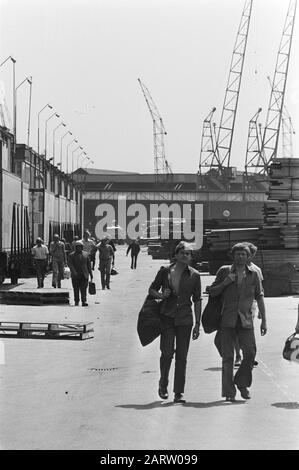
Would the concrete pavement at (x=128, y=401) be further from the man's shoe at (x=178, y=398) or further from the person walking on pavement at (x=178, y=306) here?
the person walking on pavement at (x=178, y=306)

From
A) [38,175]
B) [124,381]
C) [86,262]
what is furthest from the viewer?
[38,175]

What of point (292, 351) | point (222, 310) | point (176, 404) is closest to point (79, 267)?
point (222, 310)

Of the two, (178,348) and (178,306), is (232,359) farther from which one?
(178,306)

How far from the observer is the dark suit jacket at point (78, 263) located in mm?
23875

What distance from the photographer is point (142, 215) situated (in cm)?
13638

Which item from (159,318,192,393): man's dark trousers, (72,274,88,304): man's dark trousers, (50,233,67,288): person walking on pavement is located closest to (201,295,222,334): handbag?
(159,318,192,393): man's dark trousers

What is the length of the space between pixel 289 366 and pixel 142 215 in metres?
123

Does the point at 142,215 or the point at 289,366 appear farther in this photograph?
the point at 142,215

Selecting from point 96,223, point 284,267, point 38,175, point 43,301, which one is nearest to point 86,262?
point 43,301

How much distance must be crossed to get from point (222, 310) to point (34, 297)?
1408 centimetres

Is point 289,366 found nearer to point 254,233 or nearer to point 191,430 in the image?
point 191,430

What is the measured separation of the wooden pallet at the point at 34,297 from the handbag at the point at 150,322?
45.5ft

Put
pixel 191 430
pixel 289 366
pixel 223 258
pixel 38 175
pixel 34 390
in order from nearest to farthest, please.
Result: 1. pixel 191 430
2. pixel 34 390
3. pixel 289 366
4. pixel 223 258
5. pixel 38 175

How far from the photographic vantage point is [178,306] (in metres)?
10.8
